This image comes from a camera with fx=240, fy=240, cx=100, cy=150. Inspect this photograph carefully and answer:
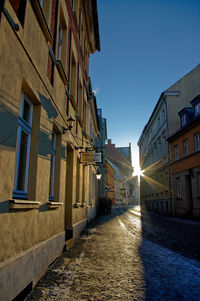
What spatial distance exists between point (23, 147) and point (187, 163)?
16927 millimetres

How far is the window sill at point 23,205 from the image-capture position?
288cm

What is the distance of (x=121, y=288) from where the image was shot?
3.34 meters

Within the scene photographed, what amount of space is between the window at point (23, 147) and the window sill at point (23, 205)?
208mm

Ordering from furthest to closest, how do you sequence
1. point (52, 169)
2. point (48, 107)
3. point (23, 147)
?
point (52, 169) → point (48, 107) → point (23, 147)

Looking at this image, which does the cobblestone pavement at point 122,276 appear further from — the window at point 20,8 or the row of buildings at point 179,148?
the row of buildings at point 179,148

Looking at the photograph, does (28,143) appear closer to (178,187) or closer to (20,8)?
(20,8)

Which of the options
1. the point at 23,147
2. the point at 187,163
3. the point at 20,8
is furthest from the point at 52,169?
the point at 187,163

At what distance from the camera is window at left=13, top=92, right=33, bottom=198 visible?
3578 mm

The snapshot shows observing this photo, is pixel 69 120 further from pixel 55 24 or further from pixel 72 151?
pixel 55 24

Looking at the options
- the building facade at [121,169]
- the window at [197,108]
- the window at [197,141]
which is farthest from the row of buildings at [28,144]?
the building facade at [121,169]

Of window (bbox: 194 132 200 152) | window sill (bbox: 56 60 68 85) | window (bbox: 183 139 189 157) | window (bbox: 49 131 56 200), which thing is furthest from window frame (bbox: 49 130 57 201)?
window (bbox: 183 139 189 157)

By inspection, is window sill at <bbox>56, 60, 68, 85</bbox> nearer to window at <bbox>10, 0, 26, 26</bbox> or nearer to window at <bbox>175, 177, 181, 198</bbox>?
window at <bbox>10, 0, 26, 26</bbox>

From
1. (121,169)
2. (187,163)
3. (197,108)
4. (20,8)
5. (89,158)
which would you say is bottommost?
(89,158)

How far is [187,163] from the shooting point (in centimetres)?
1869
